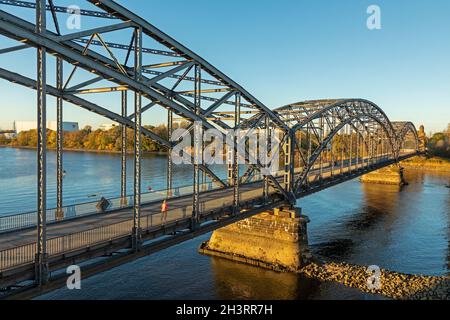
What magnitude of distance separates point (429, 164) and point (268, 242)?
4278 inches

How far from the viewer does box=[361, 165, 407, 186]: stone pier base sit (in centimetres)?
8256

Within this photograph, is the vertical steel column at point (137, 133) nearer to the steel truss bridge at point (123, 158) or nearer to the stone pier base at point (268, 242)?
the steel truss bridge at point (123, 158)

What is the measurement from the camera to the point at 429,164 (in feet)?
395

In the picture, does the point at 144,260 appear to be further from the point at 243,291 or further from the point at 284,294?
the point at 284,294

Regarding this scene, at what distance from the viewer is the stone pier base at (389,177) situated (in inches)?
3250

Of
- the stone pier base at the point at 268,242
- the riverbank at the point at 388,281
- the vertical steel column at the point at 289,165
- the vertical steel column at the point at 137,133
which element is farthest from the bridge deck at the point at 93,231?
the riverbank at the point at 388,281

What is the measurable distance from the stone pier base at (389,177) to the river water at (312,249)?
13456 mm

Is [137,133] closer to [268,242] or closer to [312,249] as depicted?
[268,242]

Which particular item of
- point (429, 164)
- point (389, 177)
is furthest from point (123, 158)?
point (429, 164)

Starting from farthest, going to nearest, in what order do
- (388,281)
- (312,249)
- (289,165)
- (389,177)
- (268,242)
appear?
(389,177), (312,249), (289,165), (268,242), (388,281)

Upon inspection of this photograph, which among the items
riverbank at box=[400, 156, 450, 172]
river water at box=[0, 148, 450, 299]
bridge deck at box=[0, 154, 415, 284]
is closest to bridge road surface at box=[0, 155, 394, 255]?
bridge deck at box=[0, 154, 415, 284]

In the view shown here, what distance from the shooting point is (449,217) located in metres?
49.8
